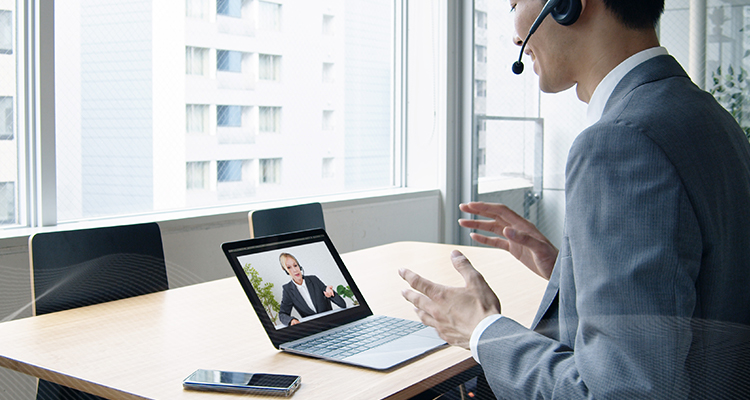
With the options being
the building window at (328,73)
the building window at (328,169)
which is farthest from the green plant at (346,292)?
the building window at (328,73)

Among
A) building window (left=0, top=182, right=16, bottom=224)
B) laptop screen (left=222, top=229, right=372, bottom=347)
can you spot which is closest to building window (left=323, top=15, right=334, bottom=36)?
building window (left=0, top=182, right=16, bottom=224)

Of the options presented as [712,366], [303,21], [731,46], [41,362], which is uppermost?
[303,21]

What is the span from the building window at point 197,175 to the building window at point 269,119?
34cm

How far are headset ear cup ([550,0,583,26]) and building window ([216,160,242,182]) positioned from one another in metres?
2.04

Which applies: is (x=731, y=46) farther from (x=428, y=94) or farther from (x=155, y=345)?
(x=428, y=94)

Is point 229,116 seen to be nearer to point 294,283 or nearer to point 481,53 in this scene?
point 481,53

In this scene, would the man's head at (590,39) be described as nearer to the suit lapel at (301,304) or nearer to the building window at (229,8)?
the suit lapel at (301,304)

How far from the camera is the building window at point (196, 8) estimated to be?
248 centimetres

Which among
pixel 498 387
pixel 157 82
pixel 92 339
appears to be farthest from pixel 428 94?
pixel 498 387

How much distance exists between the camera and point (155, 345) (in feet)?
3.58

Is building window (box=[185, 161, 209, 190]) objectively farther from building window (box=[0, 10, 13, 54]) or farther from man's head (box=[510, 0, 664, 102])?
man's head (box=[510, 0, 664, 102])

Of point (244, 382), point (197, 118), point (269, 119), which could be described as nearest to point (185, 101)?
point (197, 118)

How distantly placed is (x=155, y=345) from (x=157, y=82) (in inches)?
59.1

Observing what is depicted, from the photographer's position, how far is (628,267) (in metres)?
0.57
